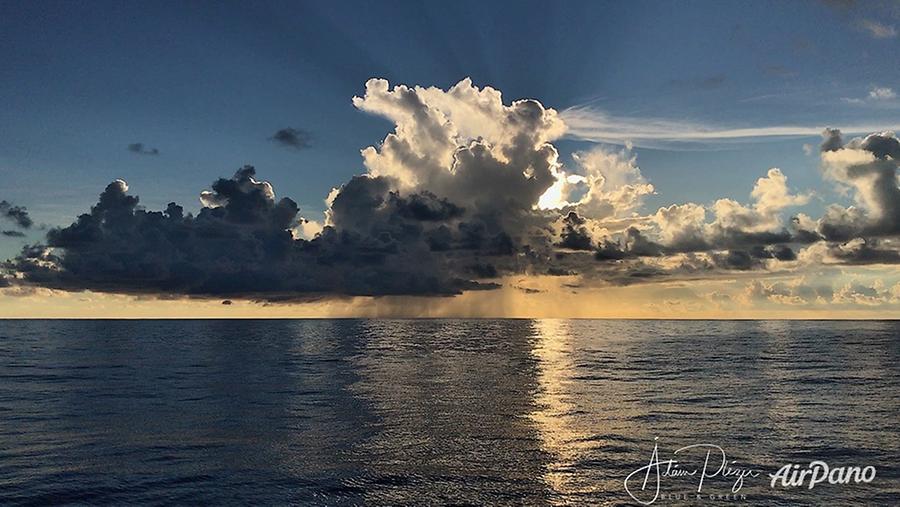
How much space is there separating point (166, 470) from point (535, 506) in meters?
21.0

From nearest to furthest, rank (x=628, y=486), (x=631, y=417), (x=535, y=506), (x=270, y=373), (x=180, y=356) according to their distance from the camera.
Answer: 1. (x=535, y=506)
2. (x=628, y=486)
3. (x=631, y=417)
4. (x=270, y=373)
5. (x=180, y=356)

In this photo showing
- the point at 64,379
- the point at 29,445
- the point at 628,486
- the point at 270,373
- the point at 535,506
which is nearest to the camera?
the point at 535,506

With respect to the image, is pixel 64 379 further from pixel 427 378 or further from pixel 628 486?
pixel 628 486

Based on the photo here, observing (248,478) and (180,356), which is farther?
(180,356)

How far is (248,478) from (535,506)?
51.2 ft

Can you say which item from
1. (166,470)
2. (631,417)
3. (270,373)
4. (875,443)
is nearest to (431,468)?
(166,470)

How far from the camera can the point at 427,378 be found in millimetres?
87312

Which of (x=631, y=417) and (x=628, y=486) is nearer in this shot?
(x=628, y=486)

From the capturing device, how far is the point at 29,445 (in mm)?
44312

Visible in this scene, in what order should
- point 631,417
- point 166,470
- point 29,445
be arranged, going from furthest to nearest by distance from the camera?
point 631,417, point 29,445, point 166,470

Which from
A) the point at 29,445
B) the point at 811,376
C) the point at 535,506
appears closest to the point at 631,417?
the point at 535,506

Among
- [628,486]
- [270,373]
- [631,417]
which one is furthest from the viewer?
[270,373]

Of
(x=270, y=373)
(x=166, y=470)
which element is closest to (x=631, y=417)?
(x=166, y=470)

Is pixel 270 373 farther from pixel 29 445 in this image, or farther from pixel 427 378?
pixel 29 445
